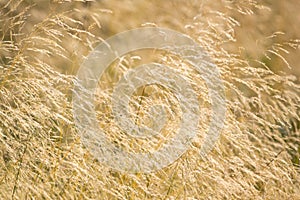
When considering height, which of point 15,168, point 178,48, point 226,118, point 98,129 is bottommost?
point 15,168

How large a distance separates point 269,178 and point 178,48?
0.65 m

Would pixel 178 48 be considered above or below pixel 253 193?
above

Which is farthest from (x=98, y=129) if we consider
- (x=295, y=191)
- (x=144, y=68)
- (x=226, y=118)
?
Result: (x=295, y=191)

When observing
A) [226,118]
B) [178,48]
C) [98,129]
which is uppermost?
[178,48]

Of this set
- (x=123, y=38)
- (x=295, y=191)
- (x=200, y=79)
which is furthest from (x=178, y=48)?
(x=123, y=38)

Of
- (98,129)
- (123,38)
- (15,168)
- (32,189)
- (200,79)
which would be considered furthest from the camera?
(123,38)

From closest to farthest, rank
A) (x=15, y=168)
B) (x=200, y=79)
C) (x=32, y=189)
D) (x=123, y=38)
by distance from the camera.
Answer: (x=32, y=189)
(x=15, y=168)
(x=200, y=79)
(x=123, y=38)

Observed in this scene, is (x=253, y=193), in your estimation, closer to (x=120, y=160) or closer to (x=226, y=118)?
(x=226, y=118)

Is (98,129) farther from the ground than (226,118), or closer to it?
closer to it

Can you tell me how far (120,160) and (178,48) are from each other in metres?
0.56

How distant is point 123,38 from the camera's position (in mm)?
4906

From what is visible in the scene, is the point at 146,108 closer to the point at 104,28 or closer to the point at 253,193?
the point at 253,193

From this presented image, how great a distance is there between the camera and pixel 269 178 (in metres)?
2.60

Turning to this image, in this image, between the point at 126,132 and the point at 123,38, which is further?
the point at 123,38
